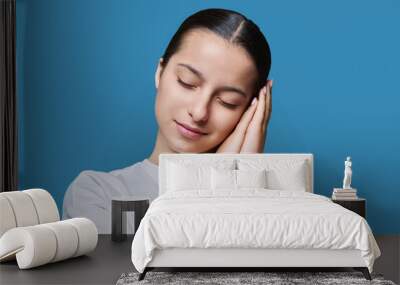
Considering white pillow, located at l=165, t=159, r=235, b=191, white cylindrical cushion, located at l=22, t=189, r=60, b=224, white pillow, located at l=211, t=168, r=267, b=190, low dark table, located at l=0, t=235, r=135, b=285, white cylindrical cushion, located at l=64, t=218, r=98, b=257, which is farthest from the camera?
white pillow, located at l=165, t=159, r=235, b=191

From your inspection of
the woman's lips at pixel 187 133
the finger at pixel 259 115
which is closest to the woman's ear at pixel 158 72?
the woman's lips at pixel 187 133

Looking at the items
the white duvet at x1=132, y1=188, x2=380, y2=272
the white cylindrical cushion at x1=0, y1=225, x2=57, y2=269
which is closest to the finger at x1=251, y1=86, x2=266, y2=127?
the white duvet at x1=132, y1=188, x2=380, y2=272

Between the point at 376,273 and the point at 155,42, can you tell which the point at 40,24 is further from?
the point at 376,273

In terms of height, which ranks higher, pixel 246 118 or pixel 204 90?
pixel 204 90

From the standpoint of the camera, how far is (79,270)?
5.06 metres

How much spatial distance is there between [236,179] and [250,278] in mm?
1593

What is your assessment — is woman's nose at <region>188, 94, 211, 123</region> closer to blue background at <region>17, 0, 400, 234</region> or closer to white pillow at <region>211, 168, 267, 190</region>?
blue background at <region>17, 0, 400, 234</region>

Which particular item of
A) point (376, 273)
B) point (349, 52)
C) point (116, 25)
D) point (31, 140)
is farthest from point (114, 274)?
point (349, 52)

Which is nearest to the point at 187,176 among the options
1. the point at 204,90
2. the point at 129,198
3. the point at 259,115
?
the point at 129,198

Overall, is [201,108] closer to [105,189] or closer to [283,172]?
[283,172]

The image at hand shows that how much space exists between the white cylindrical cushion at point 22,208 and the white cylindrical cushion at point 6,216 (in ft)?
0.12

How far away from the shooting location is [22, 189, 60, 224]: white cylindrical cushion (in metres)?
5.52

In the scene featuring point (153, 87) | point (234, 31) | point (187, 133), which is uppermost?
point (234, 31)

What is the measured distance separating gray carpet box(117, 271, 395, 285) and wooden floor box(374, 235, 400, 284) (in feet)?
0.68
